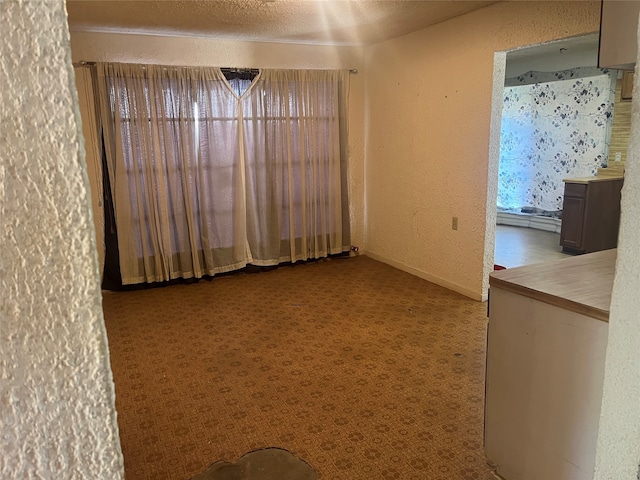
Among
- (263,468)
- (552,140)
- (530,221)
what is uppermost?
(552,140)

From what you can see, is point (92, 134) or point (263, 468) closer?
point (263, 468)

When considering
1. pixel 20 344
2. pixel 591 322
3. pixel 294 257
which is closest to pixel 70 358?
pixel 20 344

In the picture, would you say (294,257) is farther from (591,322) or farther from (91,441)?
(91,441)

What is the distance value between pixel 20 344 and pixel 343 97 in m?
4.82

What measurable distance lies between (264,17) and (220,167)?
1.48 m

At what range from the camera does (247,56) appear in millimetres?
4582

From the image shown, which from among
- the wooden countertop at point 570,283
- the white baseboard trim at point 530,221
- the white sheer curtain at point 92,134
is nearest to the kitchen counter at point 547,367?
the wooden countertop at point 570,283

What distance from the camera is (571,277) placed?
171cm

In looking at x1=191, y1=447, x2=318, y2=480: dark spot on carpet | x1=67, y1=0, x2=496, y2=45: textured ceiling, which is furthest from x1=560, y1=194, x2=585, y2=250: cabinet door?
x1=191, y1=447, x2=318, y2=480: dark spot on carpet

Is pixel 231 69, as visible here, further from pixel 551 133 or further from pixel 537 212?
pixel 537 212

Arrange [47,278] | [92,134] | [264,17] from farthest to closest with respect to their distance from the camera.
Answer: [92,134] → [264,17] → [47,278]

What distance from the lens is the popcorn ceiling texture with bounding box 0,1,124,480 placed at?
428 millimetres

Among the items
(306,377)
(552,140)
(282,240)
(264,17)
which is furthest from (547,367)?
(552,140)

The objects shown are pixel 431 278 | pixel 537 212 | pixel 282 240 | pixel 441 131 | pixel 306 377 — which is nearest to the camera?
pixel 306 377
